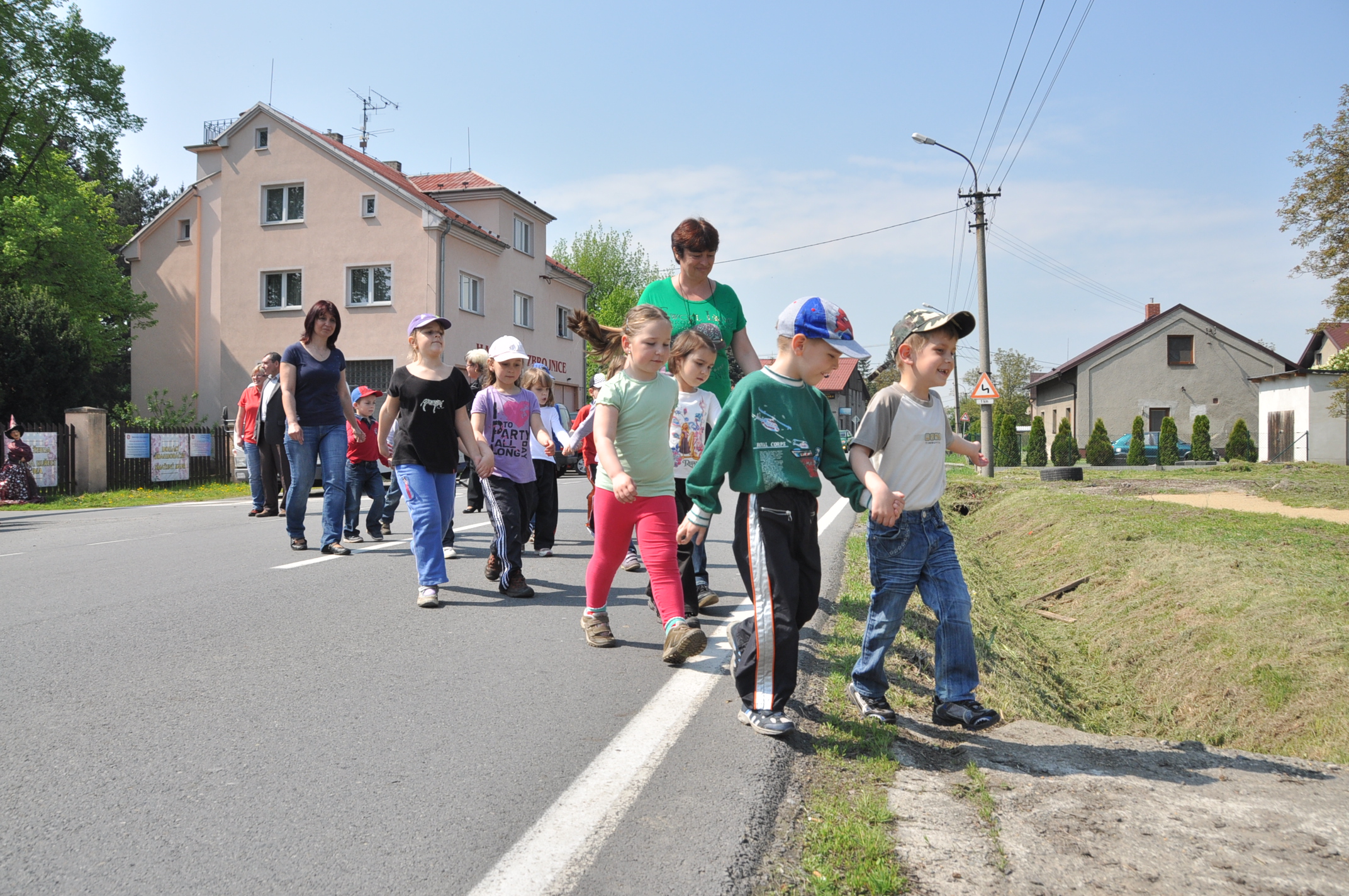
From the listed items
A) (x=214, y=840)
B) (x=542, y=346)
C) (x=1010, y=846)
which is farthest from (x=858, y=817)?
(x=542, y=346)

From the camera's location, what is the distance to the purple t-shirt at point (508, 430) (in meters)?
6.84

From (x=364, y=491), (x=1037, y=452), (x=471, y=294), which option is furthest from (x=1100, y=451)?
(x=364, y=491)

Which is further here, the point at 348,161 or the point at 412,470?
the point at 348,161

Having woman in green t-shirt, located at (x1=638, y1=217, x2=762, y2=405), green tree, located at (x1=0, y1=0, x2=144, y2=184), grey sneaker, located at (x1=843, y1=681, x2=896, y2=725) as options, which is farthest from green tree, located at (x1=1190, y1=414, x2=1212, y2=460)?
green tree, located at (x1=0, y1=0, x2=144, y2=184)

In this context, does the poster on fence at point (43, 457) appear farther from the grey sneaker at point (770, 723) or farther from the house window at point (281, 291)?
the grey sneaker at point (770, 723)

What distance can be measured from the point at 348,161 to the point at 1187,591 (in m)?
30.0

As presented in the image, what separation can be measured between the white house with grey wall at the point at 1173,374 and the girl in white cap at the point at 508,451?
44.3 meters

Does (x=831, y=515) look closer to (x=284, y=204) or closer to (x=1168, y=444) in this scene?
(x=284, y=204)

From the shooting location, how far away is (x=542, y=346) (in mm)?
39438

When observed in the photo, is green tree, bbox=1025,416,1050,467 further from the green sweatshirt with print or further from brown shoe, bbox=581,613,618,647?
the green sweatshirt with print

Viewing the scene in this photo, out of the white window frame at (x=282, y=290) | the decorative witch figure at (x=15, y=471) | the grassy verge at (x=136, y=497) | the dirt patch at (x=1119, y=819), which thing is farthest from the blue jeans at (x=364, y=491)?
the white window frame at (x=282, y=290)

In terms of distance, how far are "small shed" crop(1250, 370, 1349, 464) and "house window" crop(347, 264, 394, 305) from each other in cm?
3057

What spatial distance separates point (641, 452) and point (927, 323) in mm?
1585

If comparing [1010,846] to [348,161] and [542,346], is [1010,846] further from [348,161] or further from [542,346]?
[542,346]
